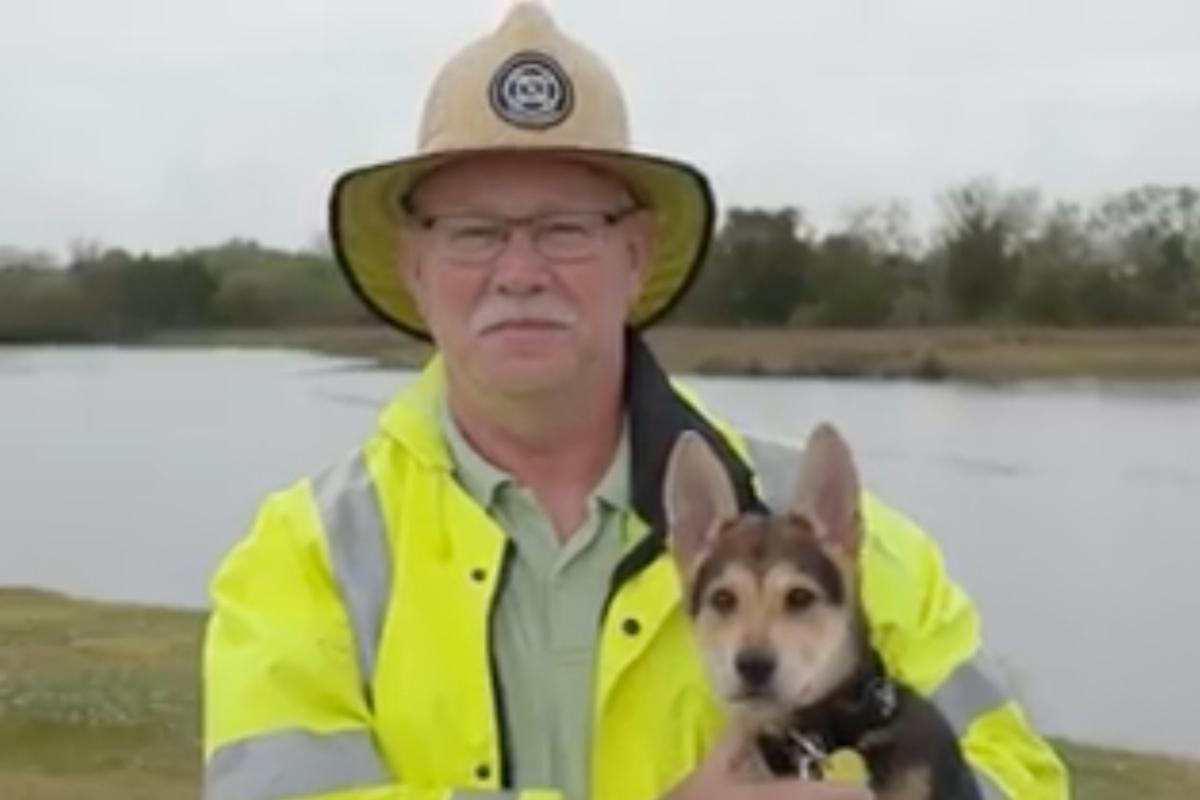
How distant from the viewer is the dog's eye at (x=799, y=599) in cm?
380

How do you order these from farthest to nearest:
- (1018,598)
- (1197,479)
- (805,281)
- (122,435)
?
1. (805,281)
2. (122,435)
3. (1197,479)
4. (1018,598)

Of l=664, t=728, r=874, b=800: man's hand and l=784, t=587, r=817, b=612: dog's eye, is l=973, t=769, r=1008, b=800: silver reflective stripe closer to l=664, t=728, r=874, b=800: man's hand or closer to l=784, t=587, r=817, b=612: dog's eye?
l=664, t=728, r=874, b=800: man's hand

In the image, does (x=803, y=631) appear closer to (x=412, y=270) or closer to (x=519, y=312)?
(x=519, y=312)

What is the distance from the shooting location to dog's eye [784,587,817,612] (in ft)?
12.5

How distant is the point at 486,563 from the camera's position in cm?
376

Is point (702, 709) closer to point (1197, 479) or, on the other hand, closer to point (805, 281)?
point (1197, 479)

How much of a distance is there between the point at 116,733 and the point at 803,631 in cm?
1115

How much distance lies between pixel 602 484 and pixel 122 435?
5218cm

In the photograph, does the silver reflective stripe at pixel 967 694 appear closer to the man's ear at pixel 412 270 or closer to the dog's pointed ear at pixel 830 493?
the dog's pointed ear at pixel 830 493

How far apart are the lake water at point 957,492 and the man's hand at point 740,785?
696 millimetres

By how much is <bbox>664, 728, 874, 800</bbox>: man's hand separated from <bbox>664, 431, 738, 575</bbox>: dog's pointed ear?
0.31 meters

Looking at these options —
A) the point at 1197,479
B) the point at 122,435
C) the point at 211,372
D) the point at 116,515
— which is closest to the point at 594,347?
the point at 116,515

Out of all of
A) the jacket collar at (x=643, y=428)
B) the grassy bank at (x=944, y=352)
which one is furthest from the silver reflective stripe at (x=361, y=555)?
the grassy bank at (x=944, y=352)

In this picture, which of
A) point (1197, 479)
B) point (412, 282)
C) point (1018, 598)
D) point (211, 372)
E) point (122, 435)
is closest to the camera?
point (412, 282)
